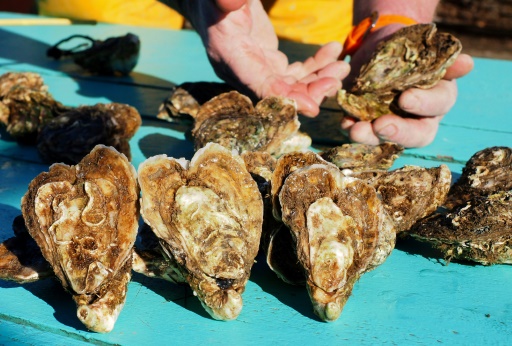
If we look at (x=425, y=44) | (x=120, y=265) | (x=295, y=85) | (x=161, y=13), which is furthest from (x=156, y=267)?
(x=161, y=13)

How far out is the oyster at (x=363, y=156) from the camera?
1763mm

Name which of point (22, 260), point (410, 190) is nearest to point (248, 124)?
point (410, 190)

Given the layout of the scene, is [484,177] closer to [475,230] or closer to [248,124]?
[475,230]

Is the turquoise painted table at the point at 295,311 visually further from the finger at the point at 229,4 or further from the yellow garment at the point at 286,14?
the yellow garment at the point at 286,14

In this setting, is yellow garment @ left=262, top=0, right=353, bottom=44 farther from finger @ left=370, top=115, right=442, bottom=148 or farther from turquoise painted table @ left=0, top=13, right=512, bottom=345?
turquoise painted table @ left=0, top=13, right=512, bottom=345

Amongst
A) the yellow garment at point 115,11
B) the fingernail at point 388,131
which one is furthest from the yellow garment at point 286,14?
the fingernail at point 388,131

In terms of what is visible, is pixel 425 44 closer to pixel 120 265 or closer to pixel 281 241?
pixel 281 241

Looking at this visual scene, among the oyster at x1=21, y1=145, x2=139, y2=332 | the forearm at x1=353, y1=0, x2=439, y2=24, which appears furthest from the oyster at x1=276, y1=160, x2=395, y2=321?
the forearm at x1=353, y1=0, x2=439, y2=24

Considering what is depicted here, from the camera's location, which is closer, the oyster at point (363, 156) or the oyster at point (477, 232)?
the oyster at point (477, 232)

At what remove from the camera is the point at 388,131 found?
2.05 metres

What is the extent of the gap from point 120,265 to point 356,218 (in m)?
0.42

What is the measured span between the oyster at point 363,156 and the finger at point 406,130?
19 cm

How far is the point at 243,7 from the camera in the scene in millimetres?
2254

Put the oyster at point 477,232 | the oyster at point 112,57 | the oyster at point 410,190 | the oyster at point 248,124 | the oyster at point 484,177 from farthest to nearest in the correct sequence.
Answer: the oyster at point 112,57 < the oyster at point 248,124 < the oyster at point 484,177 < the oyster at point 410,190 < the oyster at point 477,232
